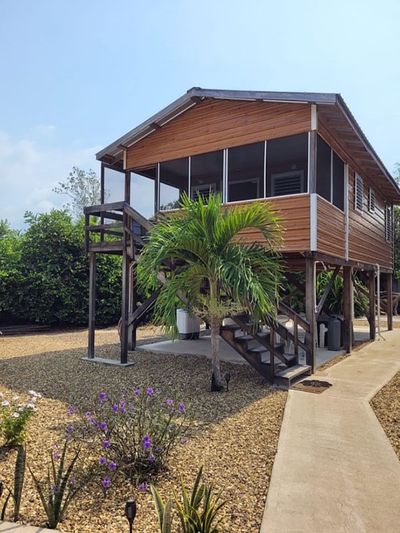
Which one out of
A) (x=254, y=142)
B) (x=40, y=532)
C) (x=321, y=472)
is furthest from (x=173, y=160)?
(x=40, y=532)

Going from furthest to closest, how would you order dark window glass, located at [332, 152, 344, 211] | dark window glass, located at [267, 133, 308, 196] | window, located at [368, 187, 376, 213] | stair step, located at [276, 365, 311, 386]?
window, located at [368, 187, 376, 213] → dark window glass, located at [332, 152, 344, 211] → dark window glass, located at [267, 133, 308, 196] → stair step, located at [276, 365, 311, 386]

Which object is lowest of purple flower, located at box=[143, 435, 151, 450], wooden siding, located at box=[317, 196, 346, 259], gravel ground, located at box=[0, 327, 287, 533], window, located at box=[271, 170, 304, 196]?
gravel ground, located at box=[0, 327, 287, 533]

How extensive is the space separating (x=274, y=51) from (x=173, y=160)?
3172 mm

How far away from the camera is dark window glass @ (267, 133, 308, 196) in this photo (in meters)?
9.22

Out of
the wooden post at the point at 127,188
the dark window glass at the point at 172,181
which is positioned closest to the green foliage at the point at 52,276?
the wooden post at the point at 127,188

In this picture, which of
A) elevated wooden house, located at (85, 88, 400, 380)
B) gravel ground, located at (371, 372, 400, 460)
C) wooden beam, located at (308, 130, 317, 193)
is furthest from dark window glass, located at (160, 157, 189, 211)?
gravel ground, located at (371, 372, 400, 460)

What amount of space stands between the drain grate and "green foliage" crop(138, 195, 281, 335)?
1.42 meters

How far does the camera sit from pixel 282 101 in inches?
307

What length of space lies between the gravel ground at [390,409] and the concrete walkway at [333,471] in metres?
0.09

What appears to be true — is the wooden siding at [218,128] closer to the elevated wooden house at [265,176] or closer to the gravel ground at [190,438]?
the elevated wooden house at [265,176]

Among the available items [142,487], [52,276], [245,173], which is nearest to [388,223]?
[245,173]

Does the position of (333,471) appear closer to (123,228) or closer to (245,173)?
(123,228)

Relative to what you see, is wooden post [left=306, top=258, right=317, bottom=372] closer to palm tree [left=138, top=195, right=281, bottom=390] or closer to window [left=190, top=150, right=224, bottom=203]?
palm tree [left=138, top=195, right=281, bottom=390]

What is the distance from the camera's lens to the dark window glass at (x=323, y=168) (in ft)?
29.8
